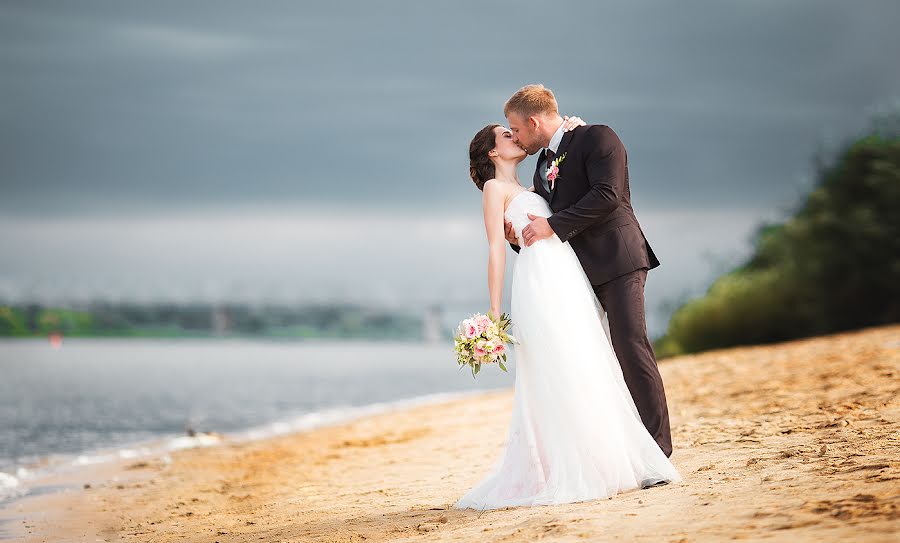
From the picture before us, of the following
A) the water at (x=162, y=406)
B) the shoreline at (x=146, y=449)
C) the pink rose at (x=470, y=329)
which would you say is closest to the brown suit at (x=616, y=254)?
the pink rose at (x=470, y=329)

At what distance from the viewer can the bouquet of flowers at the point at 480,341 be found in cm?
525

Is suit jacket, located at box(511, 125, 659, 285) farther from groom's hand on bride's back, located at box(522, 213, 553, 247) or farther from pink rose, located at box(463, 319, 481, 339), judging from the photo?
pink rose, located at box(463, 319, 481, 339)

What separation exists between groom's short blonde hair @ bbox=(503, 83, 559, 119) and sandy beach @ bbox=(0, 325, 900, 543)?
2129 mm

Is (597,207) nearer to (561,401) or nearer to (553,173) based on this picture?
(553,173)

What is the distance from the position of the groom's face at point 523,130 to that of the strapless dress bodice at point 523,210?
0.28 meters

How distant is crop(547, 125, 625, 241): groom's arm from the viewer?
204 inches

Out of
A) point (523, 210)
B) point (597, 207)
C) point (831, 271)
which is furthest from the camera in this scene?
point (831, 271)

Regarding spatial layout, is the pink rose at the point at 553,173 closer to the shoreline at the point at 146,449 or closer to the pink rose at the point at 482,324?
the pink rose at the point at 482,324

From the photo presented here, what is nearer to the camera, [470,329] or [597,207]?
[597,207]

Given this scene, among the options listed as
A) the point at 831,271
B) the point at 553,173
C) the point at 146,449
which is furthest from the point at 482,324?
the point at 831,271

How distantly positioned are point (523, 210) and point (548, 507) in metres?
1.62

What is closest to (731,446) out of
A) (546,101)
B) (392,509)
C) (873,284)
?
(392,509)

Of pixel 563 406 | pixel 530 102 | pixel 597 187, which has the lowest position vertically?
pixel 563 406

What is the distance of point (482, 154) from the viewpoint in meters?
5.58
